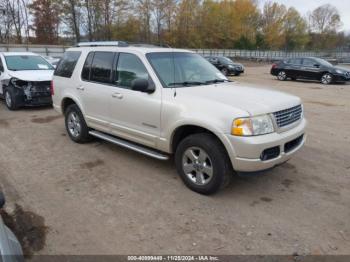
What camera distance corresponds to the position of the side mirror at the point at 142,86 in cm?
418

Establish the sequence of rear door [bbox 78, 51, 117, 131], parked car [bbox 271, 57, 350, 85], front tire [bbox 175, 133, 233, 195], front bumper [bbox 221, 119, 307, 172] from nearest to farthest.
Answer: front bumper [bbox 221, 119, 307, 172] < front tire [bbox 175, 133, 233, 195] < rear door [bbox 78, 51, 117, 131] < parked car [bbox 271, 57, 350, 85]

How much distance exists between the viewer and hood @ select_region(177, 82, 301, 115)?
3.67 m

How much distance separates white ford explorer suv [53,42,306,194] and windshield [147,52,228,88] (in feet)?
Answer: 0.05

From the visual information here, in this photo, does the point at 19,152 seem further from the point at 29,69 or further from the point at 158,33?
the point at 158,33

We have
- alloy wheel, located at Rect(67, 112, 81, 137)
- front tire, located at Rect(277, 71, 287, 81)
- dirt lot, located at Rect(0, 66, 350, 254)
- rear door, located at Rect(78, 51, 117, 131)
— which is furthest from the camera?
front tire, located at Rect(277, 71, 287, 81)

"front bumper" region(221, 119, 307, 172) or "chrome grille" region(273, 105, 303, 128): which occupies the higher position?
"chrome grille" region(273, 105, 303, 128)

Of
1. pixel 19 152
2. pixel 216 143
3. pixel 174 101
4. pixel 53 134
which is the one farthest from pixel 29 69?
pixel 216 143

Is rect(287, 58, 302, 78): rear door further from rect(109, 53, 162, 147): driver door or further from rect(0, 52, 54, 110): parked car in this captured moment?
rect(109, 53, 162, 147): driver door

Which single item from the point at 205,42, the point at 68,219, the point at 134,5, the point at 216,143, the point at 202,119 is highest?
the point at 134,5

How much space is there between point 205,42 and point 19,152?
65496 mm

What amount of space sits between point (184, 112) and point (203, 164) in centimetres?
70

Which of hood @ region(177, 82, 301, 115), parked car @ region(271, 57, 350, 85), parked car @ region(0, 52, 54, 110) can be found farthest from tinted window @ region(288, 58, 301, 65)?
hood @ region(177, 82, 301, 115)

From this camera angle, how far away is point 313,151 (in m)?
5.68

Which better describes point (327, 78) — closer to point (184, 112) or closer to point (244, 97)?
point (244, 97)
